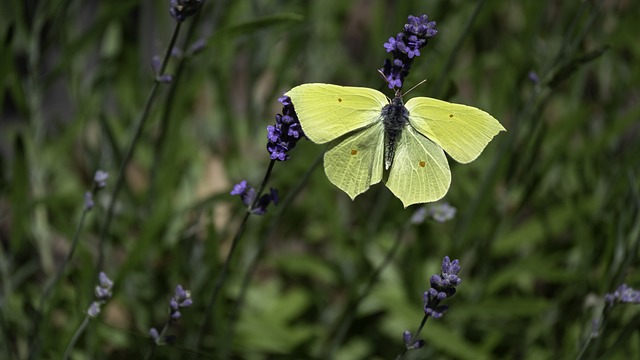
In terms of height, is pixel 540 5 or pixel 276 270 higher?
pixel 540 5

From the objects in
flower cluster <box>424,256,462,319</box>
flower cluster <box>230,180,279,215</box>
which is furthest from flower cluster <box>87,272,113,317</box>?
flower cluster <box>424,256,462,319</box>

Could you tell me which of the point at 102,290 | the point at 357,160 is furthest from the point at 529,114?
the point at 102,290

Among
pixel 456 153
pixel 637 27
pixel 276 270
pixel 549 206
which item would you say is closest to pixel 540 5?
pixel 637 27

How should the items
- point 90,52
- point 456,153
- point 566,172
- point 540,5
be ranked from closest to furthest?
point 456,153
point 540,5
point 566,172
point 90,52

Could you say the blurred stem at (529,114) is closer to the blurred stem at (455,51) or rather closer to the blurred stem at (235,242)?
the blurred stem at (455,51)

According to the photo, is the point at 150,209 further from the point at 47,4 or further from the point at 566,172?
the point at 566,172

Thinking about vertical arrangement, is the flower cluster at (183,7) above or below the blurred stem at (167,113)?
below

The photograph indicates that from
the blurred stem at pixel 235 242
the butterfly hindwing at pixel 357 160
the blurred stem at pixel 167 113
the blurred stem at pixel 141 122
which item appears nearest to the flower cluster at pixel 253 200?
the blurred stem at pixel 235 242
